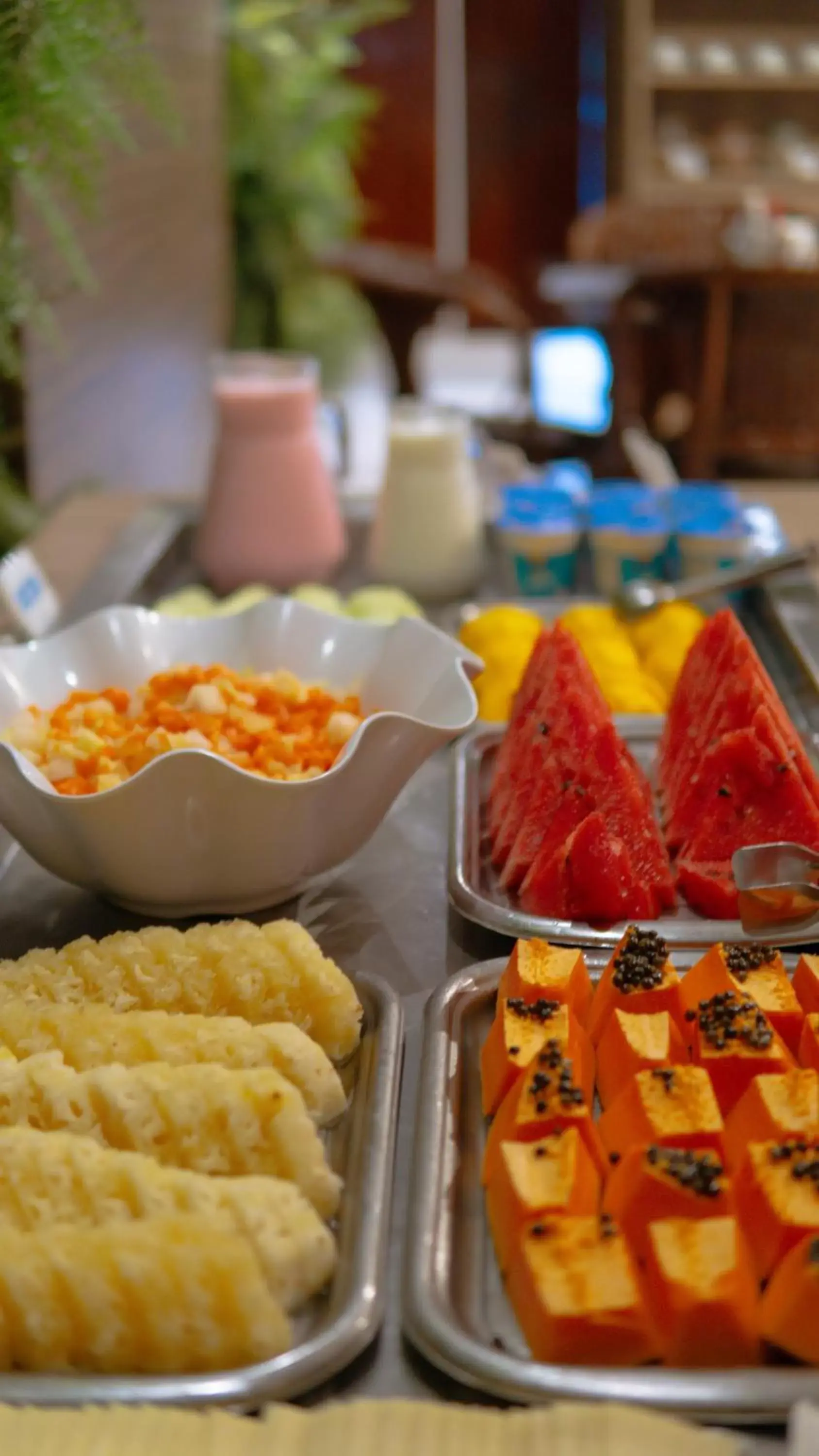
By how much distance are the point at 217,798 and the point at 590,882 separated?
31 cm

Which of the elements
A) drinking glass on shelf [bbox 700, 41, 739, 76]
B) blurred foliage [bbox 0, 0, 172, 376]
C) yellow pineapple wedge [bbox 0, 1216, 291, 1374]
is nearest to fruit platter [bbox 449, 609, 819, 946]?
yellow pineapple wedge [bbox 0, 1216, 291, 1374]

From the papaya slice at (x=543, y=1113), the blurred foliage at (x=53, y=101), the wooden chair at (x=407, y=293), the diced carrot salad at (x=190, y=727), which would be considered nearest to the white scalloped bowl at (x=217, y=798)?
the diced carrot salad at (x=190, y=727)

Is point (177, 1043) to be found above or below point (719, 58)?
below

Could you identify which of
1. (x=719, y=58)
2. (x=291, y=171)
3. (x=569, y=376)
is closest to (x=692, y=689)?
(x=291, y=171)

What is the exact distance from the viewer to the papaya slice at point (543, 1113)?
837 mm

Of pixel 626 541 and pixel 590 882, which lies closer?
pixel 590 882

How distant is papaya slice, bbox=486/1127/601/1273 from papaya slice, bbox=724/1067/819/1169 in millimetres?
90

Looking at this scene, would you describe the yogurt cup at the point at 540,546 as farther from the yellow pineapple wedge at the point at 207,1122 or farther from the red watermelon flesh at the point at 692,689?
the yellow pineapple wedge at the point at 207,1122

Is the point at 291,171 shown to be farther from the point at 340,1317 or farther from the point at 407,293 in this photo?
the point at 340,1317

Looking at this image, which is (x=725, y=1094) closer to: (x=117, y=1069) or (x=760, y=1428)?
(x=760, y=1428)

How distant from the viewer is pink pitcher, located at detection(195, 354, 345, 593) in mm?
1960

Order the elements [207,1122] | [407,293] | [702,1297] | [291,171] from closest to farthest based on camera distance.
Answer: [702,1297] < [207,1122] < [407,293] < [291,171]

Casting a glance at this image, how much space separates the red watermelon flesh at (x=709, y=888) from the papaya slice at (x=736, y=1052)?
0.26 metres

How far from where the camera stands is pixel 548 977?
985 mm
